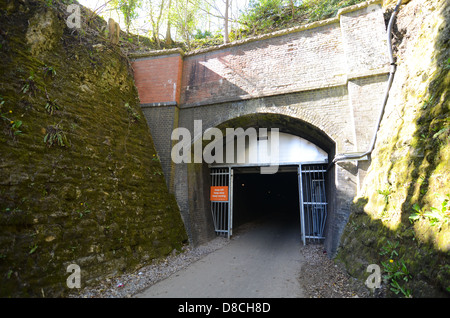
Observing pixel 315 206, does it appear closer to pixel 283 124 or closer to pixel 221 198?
pixel 283 124

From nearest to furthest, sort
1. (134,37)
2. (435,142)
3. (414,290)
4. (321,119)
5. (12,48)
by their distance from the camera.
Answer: (414,290)
(435,142)
(12,48)
(321,119)
(134,37)

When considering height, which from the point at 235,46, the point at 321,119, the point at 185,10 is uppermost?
the point at 185,10

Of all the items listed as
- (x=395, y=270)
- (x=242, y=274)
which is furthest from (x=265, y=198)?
(x=395, y=270)

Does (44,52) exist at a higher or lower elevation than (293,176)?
higher

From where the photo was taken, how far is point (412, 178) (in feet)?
10.9

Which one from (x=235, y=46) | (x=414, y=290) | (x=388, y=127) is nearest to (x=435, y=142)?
(x=388, y=127)

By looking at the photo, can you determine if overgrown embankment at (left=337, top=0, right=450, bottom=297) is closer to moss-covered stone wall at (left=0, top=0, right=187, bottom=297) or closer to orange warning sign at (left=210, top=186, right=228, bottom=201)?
orange warning sign at (left=210, top=186, right=228, bottom=201)

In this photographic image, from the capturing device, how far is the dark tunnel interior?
10883 mm

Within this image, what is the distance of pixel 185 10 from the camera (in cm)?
1160

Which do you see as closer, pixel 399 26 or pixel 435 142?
pixel 435 142

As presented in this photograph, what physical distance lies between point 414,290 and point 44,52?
8.21 metres

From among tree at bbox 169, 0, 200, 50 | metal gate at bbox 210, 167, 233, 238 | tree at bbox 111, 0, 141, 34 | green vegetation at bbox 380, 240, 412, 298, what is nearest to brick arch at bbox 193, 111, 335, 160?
metal gate at bbox 210, 167, 233, 238

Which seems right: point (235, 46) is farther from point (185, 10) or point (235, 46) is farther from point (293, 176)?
point (293, 176)

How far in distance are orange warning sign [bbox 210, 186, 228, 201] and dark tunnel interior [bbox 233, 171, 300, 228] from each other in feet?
4.42
